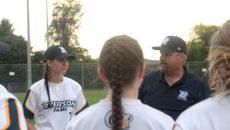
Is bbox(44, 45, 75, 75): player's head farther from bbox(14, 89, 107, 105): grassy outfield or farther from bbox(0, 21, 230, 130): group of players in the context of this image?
bbox(14, 89, 107, 105): grassy outfield

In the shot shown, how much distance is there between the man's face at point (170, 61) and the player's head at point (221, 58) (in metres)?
3.30

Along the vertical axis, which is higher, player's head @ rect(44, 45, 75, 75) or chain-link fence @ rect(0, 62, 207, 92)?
player's head @ rect(44, 45, 75, 75)

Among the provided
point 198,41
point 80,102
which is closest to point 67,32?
point 198,41

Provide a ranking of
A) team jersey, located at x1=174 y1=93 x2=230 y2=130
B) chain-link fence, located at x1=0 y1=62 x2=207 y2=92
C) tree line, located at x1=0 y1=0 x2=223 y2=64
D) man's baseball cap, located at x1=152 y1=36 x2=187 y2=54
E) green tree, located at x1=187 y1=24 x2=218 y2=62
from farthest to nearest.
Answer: tree line, located at x1=0 y1=0 x2=223 y2=64 < green tree, located at x1=187 y1=24 x2=218 y2=62 < chain-link fence, located at x1=0 y1=62 x2=207 y2=92 < man's baseball cap, located at x1=152 y1=36 x2=187 y2=54 < team jersey, located at x1=174 y1=93 x2=230 y2=130

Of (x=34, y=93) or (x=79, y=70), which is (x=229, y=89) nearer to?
(x=34, y=93)

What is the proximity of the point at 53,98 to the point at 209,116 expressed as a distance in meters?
3.81

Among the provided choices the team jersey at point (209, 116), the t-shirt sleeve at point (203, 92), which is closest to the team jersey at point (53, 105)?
the t-shirt sleeve at point (203, 92)

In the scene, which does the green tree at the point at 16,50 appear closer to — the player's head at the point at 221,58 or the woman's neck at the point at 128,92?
the woman's neck at the point at 128,92

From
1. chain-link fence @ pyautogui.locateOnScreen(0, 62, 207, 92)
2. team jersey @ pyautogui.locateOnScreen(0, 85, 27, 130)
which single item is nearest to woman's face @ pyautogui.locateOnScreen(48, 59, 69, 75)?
team jersey @ pyautogui.locateOnScreen(0, 85, 27, 130)

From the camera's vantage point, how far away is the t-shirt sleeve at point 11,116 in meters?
2.84

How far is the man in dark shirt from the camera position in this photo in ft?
18.2

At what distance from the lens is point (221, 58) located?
241cm

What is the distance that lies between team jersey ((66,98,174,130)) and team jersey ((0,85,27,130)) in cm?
33

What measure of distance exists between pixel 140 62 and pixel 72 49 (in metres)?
66.1
